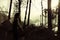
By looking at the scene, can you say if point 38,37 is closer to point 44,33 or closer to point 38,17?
point 44,33

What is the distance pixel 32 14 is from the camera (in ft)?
13.2

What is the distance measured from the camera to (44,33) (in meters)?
3.96

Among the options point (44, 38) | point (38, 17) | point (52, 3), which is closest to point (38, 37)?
point (44, 38)

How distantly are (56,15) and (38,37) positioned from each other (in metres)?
0.57

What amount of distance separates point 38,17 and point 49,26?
0.27 metres

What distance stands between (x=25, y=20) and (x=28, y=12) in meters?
0.18

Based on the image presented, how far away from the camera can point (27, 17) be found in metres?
4.01

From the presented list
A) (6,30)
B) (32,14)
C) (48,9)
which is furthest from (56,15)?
(6,30)

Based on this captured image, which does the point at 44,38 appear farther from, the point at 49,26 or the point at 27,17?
the point at 27,17

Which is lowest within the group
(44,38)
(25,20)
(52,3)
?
(44,38)

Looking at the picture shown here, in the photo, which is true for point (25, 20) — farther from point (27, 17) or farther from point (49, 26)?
point (49, 26)

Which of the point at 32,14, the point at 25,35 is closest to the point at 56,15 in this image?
the point at 32,14

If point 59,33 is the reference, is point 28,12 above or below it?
above

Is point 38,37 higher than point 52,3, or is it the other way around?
point 52,3
